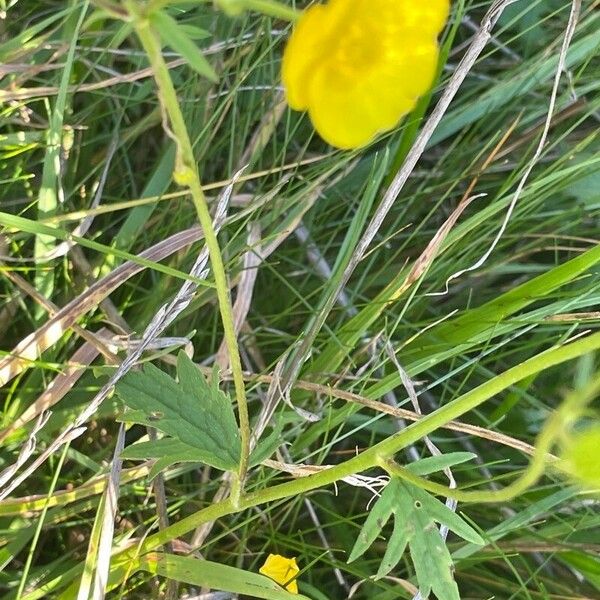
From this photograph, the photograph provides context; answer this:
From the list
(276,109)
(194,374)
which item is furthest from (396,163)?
(194,374)

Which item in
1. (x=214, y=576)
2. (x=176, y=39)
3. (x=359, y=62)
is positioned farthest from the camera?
(x=214, y=576)

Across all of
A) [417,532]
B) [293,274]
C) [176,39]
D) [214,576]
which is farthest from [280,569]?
[176,39]

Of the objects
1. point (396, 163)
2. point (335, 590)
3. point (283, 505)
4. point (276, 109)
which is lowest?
point (335, 590)

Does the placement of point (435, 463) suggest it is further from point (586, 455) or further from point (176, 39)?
point (176, 39)

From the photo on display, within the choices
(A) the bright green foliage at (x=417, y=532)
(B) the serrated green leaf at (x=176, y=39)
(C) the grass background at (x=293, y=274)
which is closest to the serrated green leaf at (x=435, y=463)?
Answer: (A) the bright green foliage at (x=417, y=532)

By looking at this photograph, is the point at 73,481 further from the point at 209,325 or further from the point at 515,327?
the point at 515,327

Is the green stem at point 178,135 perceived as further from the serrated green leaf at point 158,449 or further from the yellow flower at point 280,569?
the yellow flower at point 280,569
